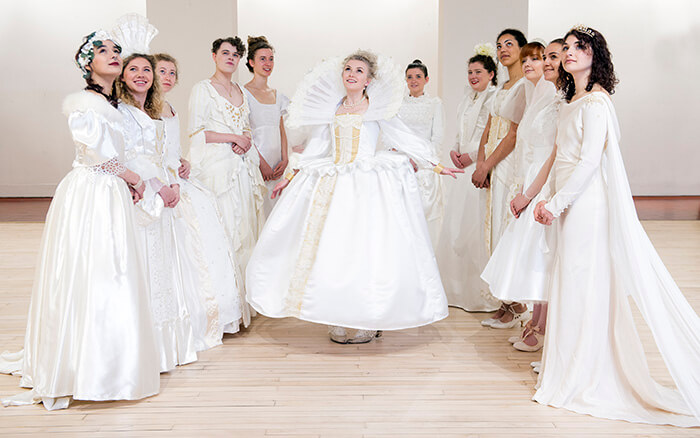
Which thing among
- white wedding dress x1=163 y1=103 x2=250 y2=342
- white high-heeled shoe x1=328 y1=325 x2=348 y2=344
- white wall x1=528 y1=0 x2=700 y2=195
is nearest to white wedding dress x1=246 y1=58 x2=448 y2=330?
white wedding dress x1=163 y1=103 x2=250 y2=342

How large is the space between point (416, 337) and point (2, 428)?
224 centimetres

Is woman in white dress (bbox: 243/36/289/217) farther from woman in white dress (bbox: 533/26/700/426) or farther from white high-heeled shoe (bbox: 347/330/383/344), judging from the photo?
woman in white dress (bbox: 533/26/700/426)

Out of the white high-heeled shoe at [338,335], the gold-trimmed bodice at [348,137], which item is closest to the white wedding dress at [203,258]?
the white high-heeled shoe at [338,335]

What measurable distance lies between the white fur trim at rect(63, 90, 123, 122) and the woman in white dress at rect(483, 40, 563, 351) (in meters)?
2.01

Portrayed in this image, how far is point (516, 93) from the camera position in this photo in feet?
12.7

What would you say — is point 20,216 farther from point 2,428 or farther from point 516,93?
point 516,93

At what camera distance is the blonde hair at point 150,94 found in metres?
3.27

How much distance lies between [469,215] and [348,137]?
4.37ft

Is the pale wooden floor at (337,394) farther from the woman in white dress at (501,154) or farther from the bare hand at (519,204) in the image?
the bare hand at (519,204)

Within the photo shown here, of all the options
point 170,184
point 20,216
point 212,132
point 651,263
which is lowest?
point 20,216

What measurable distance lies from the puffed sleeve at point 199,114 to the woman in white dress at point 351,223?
0.62 metres

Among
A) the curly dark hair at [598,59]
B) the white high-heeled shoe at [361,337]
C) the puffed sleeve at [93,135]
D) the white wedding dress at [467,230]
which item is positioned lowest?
the white high-heeled shoe at [361,337]

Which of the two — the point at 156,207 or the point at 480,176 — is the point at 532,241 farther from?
the point at 156,207

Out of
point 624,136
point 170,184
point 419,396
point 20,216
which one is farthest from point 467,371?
point 624,136
